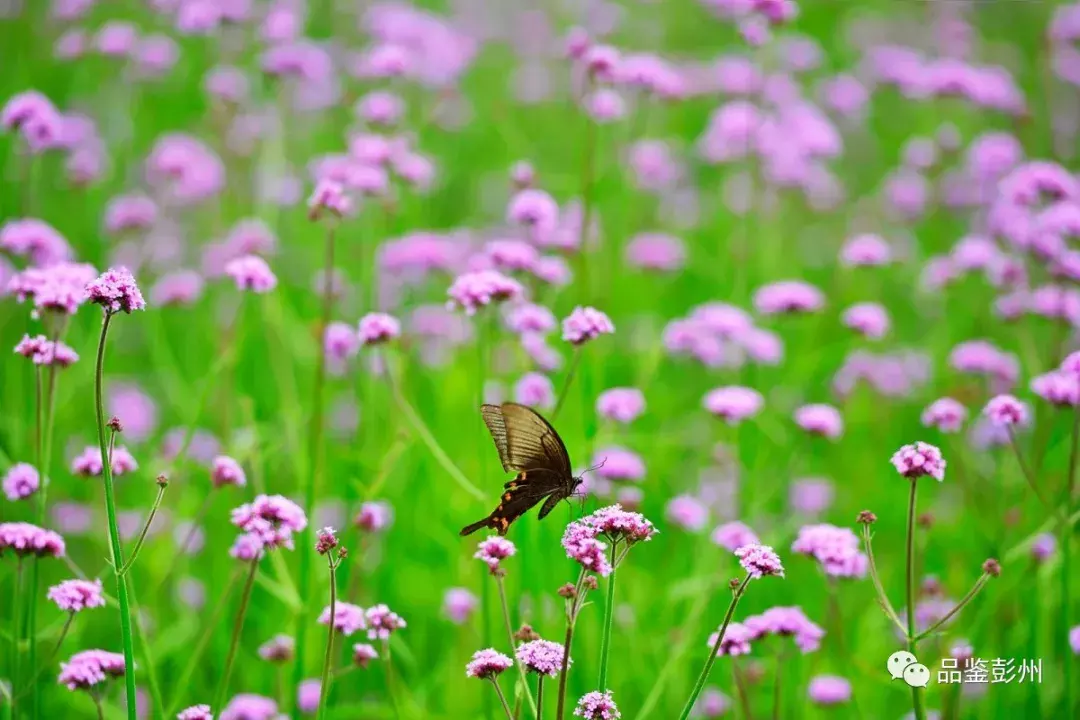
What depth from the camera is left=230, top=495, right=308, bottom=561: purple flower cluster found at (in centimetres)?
265

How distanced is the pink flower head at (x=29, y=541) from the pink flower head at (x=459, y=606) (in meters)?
1.43

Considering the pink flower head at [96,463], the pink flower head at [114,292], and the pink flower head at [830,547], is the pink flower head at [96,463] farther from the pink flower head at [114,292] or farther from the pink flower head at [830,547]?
the pink flower head at [830,547]

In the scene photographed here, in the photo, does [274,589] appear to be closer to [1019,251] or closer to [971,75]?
[1019,251]

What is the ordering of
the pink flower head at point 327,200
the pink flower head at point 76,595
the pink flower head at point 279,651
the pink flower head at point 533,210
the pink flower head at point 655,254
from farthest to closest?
the pink flower head at point 655,254
the pink flower head at point 533,210
the pink flower head at point 327,200
the pink flower head at point 279,651
the pink flower head at point 76,595

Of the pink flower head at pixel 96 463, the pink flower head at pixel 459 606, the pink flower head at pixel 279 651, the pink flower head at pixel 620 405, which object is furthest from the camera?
the pink flower head at pixel 620 405

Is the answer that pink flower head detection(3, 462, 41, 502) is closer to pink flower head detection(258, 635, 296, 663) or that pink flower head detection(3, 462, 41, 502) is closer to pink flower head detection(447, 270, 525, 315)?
pink flower head detection(258, 635, 296, 663)

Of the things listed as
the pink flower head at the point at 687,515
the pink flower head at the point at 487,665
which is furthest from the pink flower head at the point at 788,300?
the pink flower head at the point at 487,665

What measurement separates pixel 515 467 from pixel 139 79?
4.66 meters

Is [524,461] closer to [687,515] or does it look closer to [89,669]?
[89,669]

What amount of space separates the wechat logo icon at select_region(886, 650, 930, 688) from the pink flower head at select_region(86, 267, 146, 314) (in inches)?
77.3

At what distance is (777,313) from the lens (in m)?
4.58

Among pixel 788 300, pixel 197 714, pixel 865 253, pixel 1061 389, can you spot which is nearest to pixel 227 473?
pixel 197 714

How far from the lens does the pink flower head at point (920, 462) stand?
259 centimetres

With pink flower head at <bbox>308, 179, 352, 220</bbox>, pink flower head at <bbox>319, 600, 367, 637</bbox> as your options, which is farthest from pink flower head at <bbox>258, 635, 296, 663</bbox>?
pink flower head at <bbox>308, 179, 352, 220</bbox>
